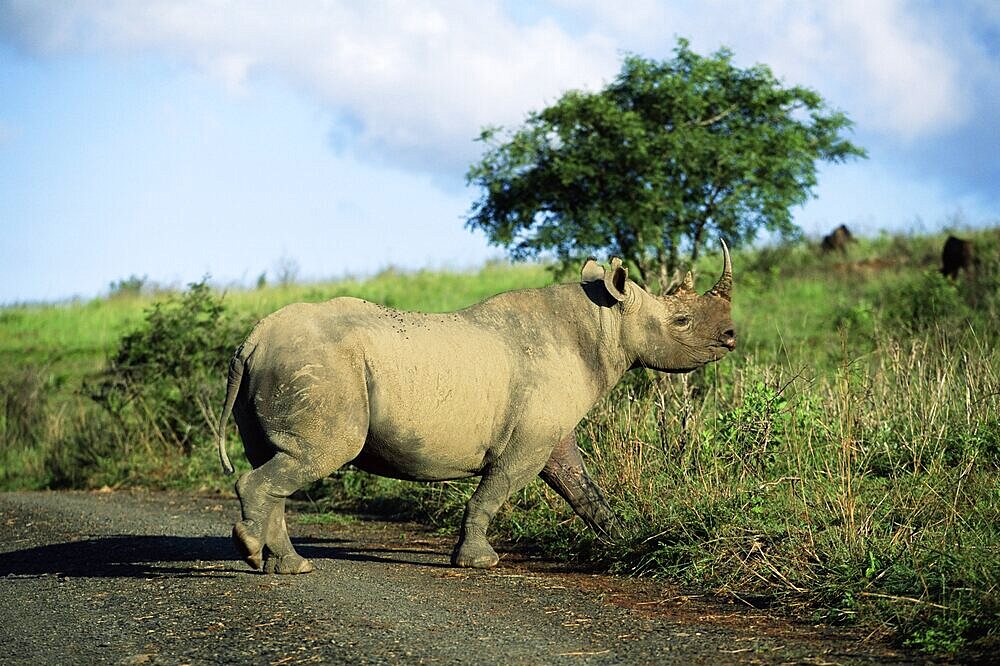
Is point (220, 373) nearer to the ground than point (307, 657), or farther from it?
farther from it

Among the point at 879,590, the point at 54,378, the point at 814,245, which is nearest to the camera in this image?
the point at 879,590

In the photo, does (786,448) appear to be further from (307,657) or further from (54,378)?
(54,378)

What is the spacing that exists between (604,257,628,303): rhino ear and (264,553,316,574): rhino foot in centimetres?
260

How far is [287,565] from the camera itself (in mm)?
7539

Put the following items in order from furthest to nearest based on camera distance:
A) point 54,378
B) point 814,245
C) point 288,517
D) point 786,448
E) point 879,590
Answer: point 814,245 < point 54,378 < point 288,517 < point 786,448 < point 879,590

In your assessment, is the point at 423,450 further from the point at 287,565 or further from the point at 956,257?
the point at 956,257

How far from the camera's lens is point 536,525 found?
8.97m

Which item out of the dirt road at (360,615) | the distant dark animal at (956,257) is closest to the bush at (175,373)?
the dirt road at (360,615)

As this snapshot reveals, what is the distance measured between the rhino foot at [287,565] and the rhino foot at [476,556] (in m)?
0.94

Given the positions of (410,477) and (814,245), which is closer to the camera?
(410,477)

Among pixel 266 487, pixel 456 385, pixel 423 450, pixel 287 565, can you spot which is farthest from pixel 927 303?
pixel 266 487

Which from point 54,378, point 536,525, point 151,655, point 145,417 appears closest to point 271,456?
point 151,655

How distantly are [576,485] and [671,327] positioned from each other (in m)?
1.23

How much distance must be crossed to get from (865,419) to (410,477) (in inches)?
143
